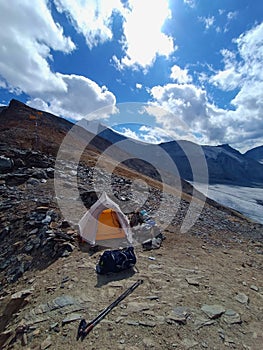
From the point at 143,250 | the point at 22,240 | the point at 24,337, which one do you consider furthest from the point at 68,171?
the point at 24,337

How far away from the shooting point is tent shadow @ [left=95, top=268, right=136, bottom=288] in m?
5.55

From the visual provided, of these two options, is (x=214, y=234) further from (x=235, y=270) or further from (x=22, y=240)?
(x=22, y=240)

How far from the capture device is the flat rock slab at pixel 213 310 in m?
4.55

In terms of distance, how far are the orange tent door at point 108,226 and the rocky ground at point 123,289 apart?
2.91 ft

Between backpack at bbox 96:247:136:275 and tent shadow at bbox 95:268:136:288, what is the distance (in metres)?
0.10

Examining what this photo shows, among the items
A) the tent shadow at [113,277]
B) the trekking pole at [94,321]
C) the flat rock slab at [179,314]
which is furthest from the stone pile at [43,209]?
the flat rock slab at [179,314]

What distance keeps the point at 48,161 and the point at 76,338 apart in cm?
1402

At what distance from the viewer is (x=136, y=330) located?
401 cm

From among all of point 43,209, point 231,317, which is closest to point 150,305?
point 231,317

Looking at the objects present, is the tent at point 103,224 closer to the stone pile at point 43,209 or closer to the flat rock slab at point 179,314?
the stone pile at point 43,209

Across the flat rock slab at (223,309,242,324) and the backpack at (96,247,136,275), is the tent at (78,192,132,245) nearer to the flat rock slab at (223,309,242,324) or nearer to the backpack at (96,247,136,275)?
the backpack at (96,247,136,275)

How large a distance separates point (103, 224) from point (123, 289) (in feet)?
11.0

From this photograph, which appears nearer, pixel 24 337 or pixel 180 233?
pixel 24 337

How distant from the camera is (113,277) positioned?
5809mm
